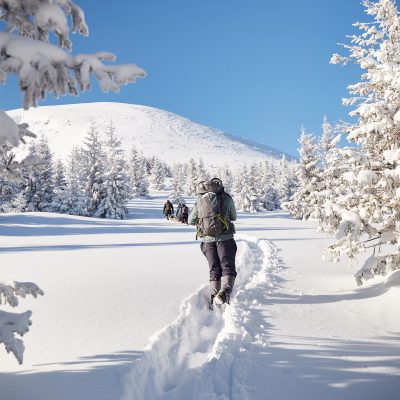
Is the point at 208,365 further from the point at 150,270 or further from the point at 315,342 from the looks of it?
the point at 150,270

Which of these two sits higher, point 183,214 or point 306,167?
point 306,167

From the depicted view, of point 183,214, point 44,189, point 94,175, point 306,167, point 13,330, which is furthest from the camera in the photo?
point 44,189

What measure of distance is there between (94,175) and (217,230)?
38487 mm

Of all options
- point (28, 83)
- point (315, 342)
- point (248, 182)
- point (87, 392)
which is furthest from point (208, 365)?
point (248, 182)

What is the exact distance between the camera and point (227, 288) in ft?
19.0

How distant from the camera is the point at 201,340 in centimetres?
466

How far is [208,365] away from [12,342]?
190cm

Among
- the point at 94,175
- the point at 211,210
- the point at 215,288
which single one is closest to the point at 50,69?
the point at 211,210

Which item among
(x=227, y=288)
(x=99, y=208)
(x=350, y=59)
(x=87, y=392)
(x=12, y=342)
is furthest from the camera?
(x=99, y=208)

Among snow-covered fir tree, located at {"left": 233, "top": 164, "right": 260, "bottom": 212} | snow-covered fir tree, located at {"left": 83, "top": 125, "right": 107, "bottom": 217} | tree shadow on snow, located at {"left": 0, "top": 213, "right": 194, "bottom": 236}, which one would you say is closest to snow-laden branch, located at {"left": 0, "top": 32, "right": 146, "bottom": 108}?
tree shadow on snow, located at {"left": 0, "top": 213, "right": 194, "bottom": 236}

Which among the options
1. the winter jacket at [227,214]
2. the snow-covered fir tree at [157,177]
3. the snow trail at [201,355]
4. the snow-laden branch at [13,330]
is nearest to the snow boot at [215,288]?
the snow trail at [201,355]

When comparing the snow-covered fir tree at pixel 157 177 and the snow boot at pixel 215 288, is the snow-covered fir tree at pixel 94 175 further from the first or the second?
the snow-covered fir tree at pixel 157 177

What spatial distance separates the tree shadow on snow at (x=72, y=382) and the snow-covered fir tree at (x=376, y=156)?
4.90 m

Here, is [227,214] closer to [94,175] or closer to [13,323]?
[13,323]
